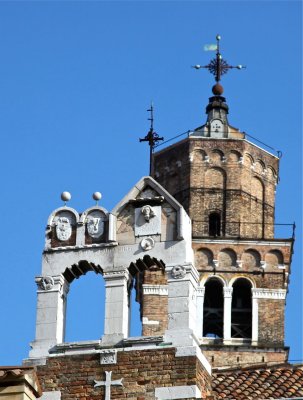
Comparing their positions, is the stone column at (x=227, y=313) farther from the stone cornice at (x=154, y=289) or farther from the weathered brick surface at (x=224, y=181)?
the weathered brick surface at (x=224, y=181)

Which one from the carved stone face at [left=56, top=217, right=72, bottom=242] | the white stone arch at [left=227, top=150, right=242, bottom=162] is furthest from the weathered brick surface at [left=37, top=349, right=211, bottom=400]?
the white stone arch at [left=227, top=150, right=242, bottom=162]

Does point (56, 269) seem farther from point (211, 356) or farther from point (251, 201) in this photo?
point (251, 201)

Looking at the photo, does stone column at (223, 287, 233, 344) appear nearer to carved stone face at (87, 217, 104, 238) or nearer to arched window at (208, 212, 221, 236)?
arched window at (208, 212, 221, 236)

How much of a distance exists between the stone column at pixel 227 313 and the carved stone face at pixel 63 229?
102 ft

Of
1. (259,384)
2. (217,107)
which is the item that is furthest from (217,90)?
(259,384)

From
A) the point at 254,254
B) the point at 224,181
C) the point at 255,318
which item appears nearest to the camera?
the point at 255,318

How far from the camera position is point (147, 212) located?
126 ft

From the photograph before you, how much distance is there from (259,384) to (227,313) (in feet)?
101

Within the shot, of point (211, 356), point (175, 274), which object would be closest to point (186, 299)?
point (175, 274)

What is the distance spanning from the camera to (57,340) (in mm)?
37938

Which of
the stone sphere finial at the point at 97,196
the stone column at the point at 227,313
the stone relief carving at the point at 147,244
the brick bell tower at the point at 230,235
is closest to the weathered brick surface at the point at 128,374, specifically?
the stone relief carving at the point at 147,244

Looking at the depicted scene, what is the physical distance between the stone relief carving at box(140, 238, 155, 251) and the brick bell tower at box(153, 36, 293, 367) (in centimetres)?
3029

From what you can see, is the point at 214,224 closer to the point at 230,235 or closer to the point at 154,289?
the point at 230,235

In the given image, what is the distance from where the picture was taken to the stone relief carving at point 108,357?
37188 mm
